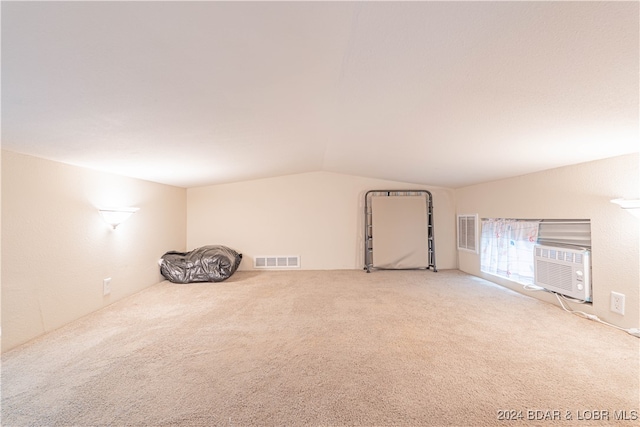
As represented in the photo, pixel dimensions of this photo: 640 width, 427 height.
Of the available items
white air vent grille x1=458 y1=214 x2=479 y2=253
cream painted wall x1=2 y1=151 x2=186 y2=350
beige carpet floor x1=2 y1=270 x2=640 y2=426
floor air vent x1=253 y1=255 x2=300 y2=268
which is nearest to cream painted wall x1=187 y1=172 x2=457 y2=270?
floor air vent x1=253 y1=255 x2=300 y2=268

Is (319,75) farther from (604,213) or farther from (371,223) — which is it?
(371,223)

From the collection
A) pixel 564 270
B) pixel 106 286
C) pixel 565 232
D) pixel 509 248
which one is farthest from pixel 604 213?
pixel 106 286

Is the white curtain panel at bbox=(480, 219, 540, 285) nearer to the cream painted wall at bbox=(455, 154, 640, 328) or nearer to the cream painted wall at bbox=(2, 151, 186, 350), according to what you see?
the cream painted wall at bbox=(455, 154, 640, 328)

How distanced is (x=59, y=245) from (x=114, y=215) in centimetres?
55

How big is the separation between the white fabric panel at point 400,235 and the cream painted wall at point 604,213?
160cm

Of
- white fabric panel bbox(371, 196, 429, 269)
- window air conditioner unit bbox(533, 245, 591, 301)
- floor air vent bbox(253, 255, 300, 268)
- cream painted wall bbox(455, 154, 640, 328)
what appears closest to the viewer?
cream painted wall bbox(455, 154, 640, 328)

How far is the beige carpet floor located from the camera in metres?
1.16

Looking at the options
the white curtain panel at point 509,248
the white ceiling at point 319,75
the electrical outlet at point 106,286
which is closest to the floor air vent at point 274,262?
the electrical outlet at point 106,286

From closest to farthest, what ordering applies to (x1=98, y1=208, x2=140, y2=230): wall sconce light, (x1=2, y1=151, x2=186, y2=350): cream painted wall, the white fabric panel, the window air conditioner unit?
1. (x1=2, y1=151, x2=186, y2=350): cream painted wall
2. the window air conditioner unit
3. (x1=98, y1=208, x2=140, y2=230): wall sconce light
4. the white fabric panel

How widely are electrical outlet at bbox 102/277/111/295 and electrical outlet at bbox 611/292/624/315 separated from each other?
479cm

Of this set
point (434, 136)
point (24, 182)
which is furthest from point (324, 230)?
point (24, 182)

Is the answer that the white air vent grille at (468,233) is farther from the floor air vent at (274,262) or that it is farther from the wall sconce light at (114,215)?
the wall sconce light at (114,215)

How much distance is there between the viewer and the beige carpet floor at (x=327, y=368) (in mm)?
1164

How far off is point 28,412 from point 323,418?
1440 mm
